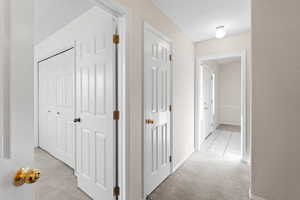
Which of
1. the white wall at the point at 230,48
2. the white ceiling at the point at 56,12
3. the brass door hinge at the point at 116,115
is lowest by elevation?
the brass door hinge at the point at 116,115

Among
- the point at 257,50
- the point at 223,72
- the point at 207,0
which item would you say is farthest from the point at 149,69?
the point at 223,72

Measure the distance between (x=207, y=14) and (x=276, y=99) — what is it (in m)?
1.55

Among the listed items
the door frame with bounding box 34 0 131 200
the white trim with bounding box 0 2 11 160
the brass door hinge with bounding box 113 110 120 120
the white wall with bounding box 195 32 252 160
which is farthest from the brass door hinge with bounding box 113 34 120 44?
the white wall with bounding box 195 32 252 160

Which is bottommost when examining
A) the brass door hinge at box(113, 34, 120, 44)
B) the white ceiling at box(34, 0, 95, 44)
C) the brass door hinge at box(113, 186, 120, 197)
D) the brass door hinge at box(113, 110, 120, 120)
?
the brass door hinge at box(113, 186, 120, 197)

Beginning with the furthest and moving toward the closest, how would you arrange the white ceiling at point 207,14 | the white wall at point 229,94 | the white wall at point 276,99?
the white wall at point 229,94 → the white ceiling at point 207,14 → the white wall at point 276,99

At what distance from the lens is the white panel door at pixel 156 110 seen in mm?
1782

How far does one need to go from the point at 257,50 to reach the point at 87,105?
2232 millimetres

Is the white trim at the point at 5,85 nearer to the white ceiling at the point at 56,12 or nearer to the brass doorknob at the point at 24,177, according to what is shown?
the brass doorknob at the point at 24,177

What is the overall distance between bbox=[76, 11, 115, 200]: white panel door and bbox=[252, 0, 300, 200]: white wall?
1.76 m

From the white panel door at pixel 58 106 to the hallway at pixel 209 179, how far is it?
178cm

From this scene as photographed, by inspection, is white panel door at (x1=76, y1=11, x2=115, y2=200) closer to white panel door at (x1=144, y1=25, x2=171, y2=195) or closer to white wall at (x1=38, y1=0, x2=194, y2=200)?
white wall at (x1=38, y1=0, x2=194, y2=200)

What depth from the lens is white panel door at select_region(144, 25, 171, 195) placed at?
1782mm

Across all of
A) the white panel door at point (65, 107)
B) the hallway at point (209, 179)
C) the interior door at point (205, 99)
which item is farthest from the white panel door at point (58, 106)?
the interior door at point (205, 99)

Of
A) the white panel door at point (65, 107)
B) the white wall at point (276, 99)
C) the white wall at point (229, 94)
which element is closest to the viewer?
the white wall at point (276, 99)
